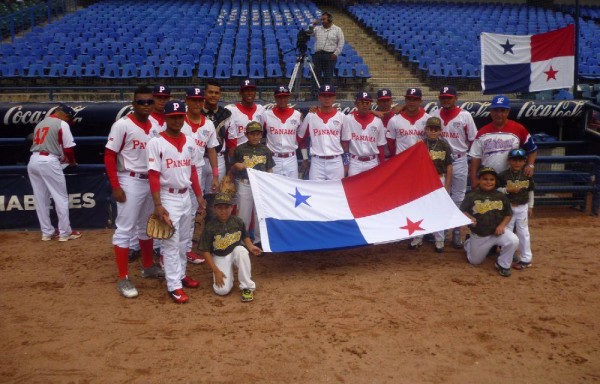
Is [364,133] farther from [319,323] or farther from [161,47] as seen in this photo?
[161,47]

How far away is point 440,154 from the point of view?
19.8ft

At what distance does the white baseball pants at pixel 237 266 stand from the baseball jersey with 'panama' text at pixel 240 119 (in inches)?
65.0

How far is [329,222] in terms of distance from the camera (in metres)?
5.82

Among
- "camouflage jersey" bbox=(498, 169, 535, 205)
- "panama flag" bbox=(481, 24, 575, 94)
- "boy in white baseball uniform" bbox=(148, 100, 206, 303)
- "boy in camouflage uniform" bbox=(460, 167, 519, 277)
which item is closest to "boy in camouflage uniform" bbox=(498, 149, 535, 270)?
"camouflage jersey" bbox=(498, 169, 535, 205)

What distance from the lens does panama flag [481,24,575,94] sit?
8.11 meters

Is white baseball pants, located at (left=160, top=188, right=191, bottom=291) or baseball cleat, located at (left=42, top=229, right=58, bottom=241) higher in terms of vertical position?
white baseball pants, located at (left=160, top=188, right=191, bottom=291)

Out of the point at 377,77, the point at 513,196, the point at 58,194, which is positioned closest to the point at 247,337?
the point at 513,196

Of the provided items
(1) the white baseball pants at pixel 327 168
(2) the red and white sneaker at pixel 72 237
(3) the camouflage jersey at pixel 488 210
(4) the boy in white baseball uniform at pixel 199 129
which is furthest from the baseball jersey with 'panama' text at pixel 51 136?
(3) the camouflage jersey at pixel 488 210

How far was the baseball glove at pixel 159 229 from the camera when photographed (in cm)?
468

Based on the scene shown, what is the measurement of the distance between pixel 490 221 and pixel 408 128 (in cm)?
153

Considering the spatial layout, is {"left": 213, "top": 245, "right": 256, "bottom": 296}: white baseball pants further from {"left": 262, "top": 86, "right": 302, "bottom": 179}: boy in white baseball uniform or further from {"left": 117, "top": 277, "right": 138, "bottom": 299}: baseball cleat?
{"left": 262, "top": 86, "right": 302, "bottom": 179}: boy in white baseball uniform

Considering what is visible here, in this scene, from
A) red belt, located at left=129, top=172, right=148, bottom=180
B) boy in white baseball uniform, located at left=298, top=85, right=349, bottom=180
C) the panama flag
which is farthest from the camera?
the panama flag

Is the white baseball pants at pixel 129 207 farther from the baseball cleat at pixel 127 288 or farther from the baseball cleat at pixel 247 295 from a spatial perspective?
the baseball cleat at pixel 247 295

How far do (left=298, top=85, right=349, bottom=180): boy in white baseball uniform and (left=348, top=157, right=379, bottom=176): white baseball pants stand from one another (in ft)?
0.43
